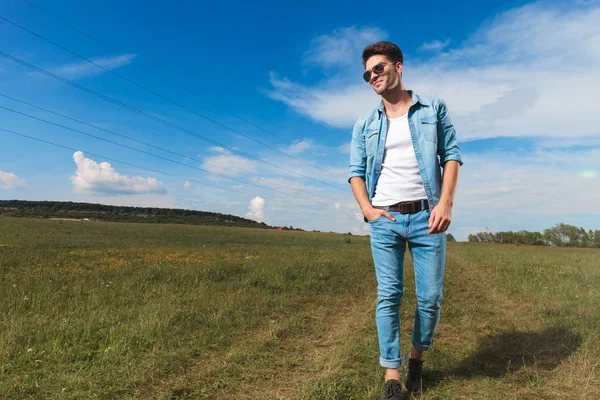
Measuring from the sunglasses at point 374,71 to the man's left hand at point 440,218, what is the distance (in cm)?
129

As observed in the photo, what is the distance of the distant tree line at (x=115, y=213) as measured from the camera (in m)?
96.1

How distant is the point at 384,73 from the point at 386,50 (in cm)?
19

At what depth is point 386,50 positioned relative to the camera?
3.17 metres

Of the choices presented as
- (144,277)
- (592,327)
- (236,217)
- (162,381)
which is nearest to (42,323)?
(162,381)

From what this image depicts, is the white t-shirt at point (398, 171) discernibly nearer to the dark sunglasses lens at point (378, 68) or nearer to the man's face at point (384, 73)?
the man's face at point (384, 73)

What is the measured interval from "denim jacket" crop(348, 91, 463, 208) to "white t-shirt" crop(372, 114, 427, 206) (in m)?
0.04

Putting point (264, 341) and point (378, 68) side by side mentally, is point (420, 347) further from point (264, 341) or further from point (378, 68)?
point (378, 68)

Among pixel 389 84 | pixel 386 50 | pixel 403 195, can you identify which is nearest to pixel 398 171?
pixel 403 195

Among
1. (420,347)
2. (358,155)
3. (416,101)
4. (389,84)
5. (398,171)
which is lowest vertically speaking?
(420,347)

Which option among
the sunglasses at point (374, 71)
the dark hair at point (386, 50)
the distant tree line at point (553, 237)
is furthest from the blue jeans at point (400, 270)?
the distant tree line at point (553, 237)

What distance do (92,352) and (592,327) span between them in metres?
6.80

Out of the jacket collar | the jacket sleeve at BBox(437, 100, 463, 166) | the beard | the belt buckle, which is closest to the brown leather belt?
the belt buckle

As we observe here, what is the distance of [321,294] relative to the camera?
26.3ft

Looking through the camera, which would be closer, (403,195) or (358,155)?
(403,195)
